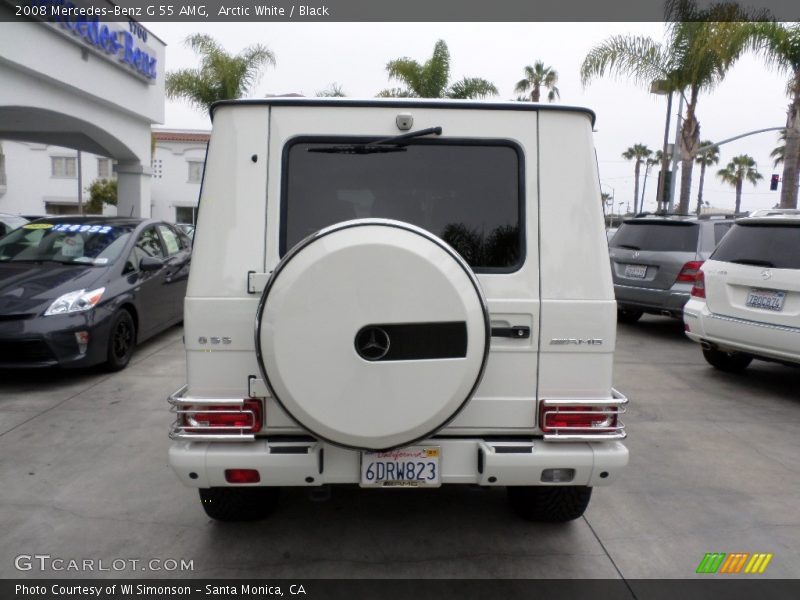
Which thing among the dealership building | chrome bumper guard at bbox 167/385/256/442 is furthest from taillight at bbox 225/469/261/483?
the dealership building

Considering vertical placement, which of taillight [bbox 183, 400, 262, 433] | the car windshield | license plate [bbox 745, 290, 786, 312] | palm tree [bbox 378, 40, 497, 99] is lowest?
taillight [bbox 183, 400, 262, 433]

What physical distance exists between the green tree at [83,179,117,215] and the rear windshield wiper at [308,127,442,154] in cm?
3801

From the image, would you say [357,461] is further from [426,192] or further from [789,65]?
[789,65]

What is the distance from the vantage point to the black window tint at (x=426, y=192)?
286cm

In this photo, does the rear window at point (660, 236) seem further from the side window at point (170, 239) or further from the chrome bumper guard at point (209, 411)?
the chrome bumper guard at point (209, 411)

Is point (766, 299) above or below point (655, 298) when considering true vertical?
above

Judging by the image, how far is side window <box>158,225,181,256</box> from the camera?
319 inches

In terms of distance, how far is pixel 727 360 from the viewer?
23.2 ft


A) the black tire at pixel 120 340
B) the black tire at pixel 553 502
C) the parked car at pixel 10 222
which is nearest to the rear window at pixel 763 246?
the black tire at pixel 553 502

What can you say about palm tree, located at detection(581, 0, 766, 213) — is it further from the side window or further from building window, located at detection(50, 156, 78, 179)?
building window, located at detection(50, 156, 78, 179)

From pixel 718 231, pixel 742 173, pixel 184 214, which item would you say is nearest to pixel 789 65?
pixel 718 231

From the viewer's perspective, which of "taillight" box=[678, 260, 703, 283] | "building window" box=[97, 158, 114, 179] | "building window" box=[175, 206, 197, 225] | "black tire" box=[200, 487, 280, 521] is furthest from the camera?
"building window" box=[97, 158, 114, 179]

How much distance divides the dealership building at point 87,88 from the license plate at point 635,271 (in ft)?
33.3

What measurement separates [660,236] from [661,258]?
0.43m
